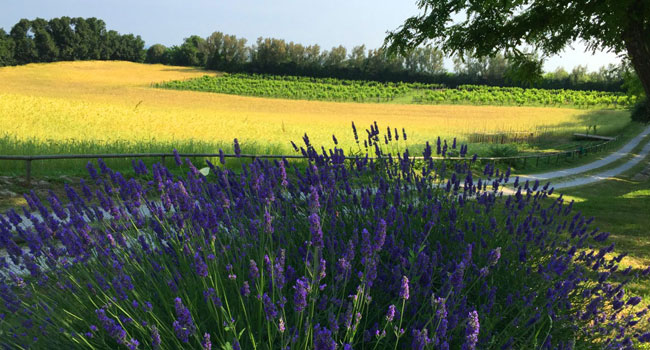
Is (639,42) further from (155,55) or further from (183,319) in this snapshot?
(155,55)

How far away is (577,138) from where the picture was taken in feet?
103

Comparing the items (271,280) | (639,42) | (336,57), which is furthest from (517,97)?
(271,280)

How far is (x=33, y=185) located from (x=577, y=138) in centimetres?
3185

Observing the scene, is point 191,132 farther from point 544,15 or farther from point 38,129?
point 544,15

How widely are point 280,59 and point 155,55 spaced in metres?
27.9

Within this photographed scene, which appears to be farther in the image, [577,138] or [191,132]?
[577,138]

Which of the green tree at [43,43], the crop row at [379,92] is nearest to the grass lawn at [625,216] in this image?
the crop row at [379,92]

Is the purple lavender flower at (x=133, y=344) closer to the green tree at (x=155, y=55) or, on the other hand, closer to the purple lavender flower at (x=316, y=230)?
the purple lavender flower at (x=316, y=230)

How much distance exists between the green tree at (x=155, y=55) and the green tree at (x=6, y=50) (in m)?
20.6

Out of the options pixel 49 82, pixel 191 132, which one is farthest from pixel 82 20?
pixel 191 132

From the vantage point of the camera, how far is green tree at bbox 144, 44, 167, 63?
84.0 meters

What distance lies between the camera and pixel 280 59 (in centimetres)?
7044

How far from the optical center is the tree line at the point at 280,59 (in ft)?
226

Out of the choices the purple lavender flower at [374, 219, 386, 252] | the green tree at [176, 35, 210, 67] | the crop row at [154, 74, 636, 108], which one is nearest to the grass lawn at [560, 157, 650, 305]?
the purple lavender flower at [374, 219, 386, 252]
